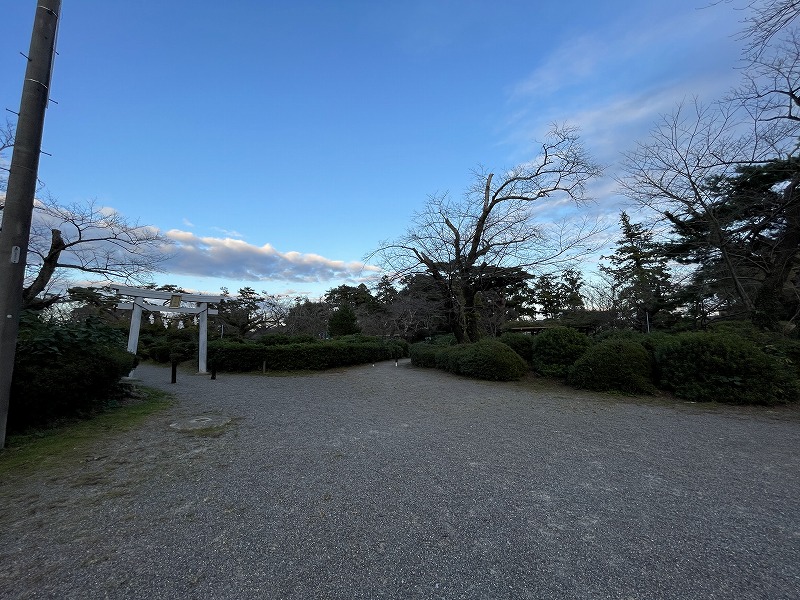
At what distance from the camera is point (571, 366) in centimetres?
862

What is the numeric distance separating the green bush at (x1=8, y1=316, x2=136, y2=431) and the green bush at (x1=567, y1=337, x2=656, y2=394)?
8.75 meters

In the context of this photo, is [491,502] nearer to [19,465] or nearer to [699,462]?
[699,462]

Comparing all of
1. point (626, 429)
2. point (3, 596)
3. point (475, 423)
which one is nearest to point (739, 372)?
point (626, 429)

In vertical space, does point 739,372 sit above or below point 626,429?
above

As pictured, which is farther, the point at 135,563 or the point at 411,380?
the point at 411,380

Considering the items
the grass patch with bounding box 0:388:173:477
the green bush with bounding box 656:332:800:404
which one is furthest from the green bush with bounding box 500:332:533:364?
the grass patch with bounding box 0:388:173:477

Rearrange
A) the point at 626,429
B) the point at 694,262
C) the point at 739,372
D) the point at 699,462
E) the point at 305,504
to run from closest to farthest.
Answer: the point at 305,504 → the point at 699,462 → the point at 626,429 → the point at 739,372 → the point at 694,262

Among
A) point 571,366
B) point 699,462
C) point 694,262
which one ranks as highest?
point 694,262

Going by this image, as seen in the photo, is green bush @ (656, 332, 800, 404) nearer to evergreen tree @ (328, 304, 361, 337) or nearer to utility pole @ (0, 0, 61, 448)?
utility pole @ (0, 0, 61, 448)

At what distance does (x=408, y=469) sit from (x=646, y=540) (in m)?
1.84

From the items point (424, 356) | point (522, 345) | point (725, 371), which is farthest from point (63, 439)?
point (424, 356)

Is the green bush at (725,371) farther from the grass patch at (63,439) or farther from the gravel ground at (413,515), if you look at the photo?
the grass patch at (63,439)

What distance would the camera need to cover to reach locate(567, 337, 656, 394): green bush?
7.46 metres

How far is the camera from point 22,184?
3.63 metres
